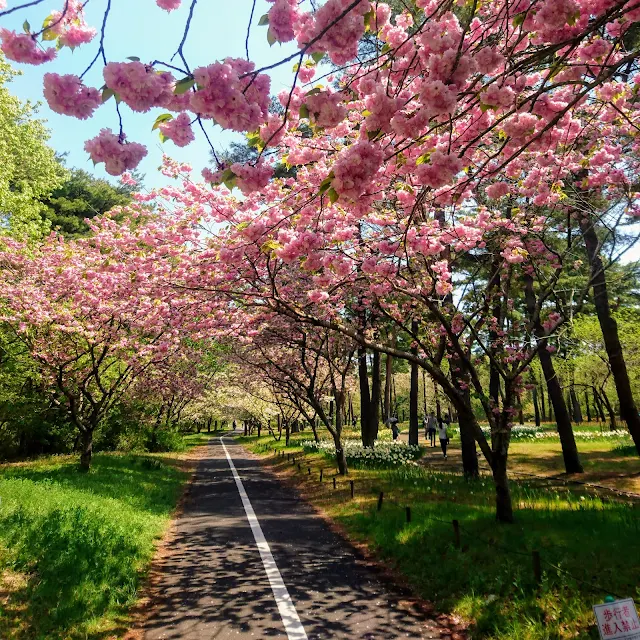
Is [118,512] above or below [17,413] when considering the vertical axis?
below

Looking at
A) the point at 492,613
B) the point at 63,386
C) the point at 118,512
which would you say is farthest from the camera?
the point at 63,386

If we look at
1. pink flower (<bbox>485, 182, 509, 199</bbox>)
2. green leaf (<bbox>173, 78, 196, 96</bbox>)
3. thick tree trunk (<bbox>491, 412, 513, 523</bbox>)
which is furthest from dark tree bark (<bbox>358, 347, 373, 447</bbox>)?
green leaf (<bbox>173, 78, 196, 96</bbox>)

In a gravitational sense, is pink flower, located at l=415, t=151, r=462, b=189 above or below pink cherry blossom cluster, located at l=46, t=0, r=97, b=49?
below

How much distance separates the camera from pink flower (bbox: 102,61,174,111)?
2.78 meters

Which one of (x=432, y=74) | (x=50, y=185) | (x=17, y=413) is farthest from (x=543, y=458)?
(x=50, y=185)

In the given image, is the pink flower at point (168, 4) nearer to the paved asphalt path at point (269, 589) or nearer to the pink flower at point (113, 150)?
the pink flower at point (113, 150)

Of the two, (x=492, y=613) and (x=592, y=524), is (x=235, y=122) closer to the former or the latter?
(x=492, y=613)

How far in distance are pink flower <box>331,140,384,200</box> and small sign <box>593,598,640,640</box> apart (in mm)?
3133

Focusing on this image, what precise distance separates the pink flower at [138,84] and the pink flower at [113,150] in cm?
38

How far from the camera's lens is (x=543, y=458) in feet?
56.8

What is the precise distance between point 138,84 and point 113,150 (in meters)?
0.58

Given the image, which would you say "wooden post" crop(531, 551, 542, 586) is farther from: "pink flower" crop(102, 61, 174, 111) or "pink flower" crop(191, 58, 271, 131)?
"pink flower" crop(102, 61, 174, 111)

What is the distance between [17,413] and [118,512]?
37.7 feet

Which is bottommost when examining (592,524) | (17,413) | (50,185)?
(592,524)
